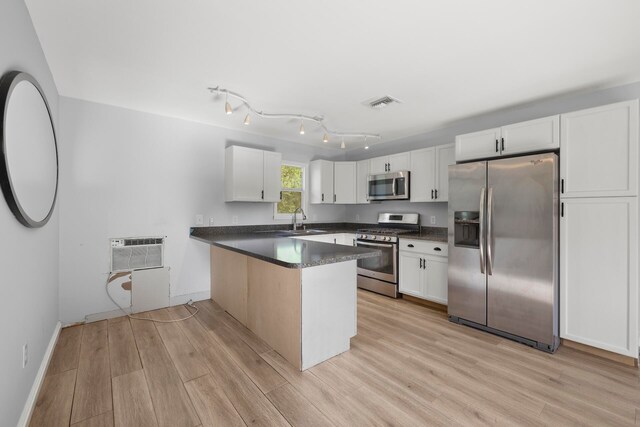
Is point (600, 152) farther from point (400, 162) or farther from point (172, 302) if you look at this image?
point (172, 302)

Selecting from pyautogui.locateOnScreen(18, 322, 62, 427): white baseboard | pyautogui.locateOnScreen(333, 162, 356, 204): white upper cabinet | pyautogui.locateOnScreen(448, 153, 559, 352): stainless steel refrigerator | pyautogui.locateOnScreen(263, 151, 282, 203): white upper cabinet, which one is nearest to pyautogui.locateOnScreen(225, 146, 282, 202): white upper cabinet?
pyautogui.locateOnScreen(263, 151, 282, 203): white upper cabinet

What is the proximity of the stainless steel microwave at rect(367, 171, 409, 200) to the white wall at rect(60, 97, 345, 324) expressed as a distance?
207 centimetres

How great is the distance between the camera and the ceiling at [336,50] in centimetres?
171

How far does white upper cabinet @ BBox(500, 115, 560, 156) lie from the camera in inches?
102

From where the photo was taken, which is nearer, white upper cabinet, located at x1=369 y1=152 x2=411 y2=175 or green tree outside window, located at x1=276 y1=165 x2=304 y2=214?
white upper cabinet, located at x1=369 y1=152 x2=411 y2=175

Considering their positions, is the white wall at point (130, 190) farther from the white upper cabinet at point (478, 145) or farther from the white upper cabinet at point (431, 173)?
the white upper cabinet at point (478, 145)

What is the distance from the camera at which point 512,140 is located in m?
2.85

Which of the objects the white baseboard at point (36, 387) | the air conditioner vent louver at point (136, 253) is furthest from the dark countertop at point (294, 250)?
the white baseboard at point (36, 387)

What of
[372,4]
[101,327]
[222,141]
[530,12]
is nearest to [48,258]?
[101,327]

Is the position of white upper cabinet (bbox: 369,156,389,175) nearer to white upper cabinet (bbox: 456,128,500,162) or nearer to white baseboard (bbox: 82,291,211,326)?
white upper cabinet (bbox: 456,128,500,162)

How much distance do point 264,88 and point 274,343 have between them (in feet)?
7.76

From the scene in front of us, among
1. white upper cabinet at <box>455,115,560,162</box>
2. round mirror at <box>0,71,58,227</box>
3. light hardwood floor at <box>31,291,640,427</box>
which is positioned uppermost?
white upper cabinet at <box>455,115,560,162</box>

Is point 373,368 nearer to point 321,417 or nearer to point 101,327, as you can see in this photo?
point 321,417

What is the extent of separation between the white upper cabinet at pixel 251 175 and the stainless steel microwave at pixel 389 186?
5.07 feet
